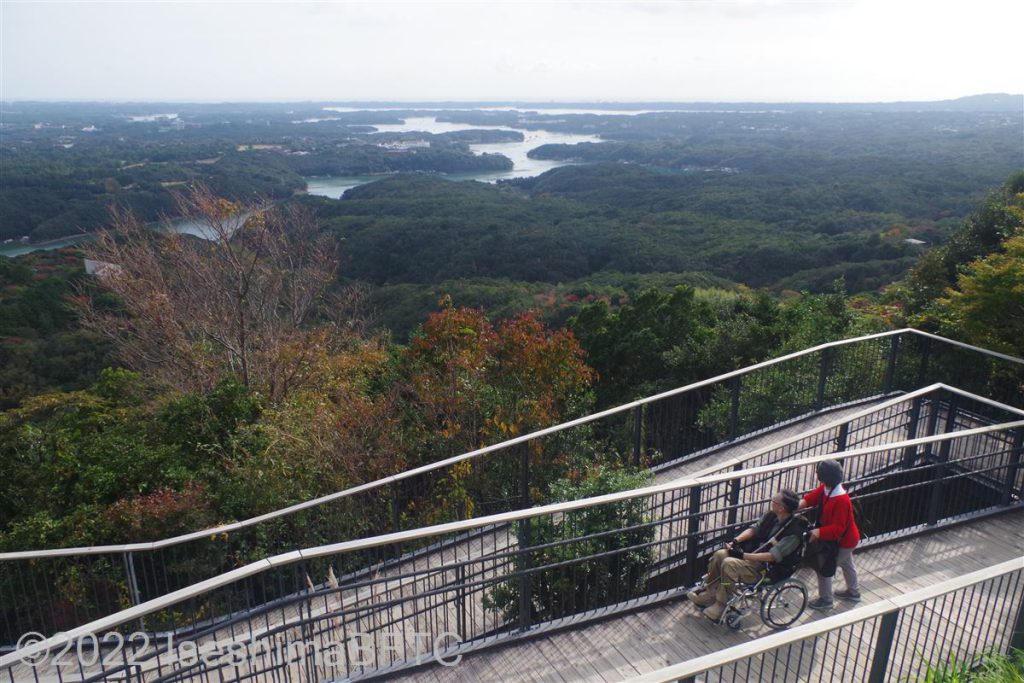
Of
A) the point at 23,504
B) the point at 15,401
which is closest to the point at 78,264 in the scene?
the point at 15,401

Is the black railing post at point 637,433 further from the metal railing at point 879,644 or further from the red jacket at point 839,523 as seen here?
the metal railing at point 879,644

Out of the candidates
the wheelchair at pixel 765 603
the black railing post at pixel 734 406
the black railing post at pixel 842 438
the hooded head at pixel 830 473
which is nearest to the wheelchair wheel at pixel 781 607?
the wheelchair at pixel 765 603

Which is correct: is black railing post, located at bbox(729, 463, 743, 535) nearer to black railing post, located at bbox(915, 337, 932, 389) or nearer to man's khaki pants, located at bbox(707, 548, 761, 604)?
man's khaki pants, located at bbox(707, 548, 761, 604)

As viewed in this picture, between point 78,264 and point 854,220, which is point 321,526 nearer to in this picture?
point 78,264

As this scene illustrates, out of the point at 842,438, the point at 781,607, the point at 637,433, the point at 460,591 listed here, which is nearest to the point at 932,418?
the point at 842,438

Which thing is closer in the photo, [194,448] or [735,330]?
[194,448]

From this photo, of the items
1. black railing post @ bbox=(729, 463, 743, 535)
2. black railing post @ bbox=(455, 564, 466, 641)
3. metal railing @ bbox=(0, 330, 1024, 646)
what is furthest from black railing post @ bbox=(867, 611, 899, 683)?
metal railing @ bbox=(0, 330, 1024, 646)
